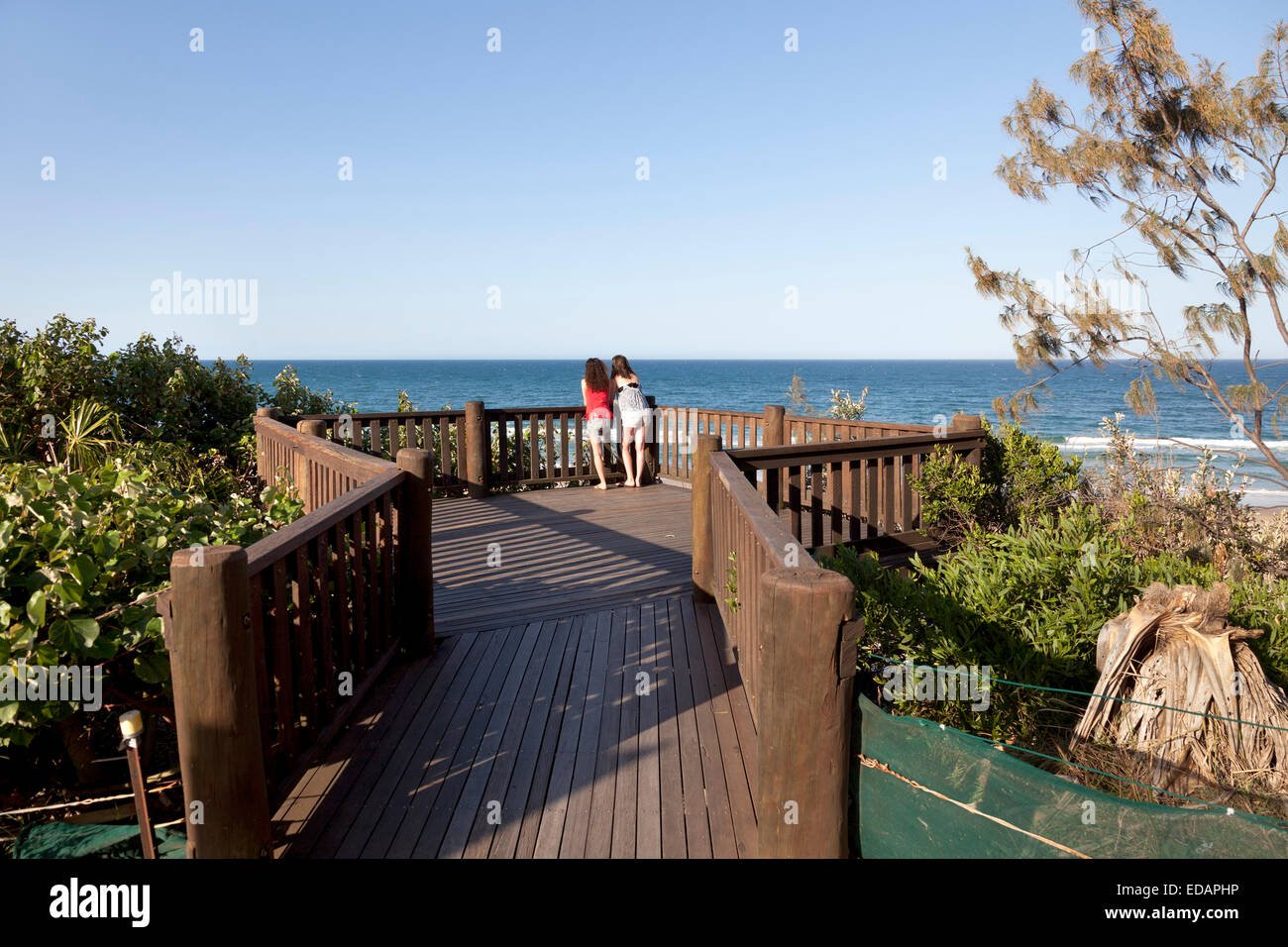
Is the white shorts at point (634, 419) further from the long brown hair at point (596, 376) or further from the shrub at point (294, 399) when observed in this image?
the shrub at point (294, 399)

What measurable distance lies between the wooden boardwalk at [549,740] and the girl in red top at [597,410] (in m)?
3.58

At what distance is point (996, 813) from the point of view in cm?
165

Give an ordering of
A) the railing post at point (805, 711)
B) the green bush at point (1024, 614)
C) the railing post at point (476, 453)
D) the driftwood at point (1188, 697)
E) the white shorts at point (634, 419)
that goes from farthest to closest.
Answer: the white shorts at point (634, 419), the railing post at point (476, 453), the green bush at point (1024, 614), the driftwood at point (1188, 697), the railing post at point (805, 711)

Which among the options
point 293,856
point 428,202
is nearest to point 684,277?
point 428,202

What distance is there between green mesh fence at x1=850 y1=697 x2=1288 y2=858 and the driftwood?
1.09m

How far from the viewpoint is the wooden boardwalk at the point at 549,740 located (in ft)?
7.48

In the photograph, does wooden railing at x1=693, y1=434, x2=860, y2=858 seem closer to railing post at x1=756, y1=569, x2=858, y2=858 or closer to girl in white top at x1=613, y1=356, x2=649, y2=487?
railing post at x1=756, y1=569, x2=858, y2=858

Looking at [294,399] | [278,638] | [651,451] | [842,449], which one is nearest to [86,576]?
[278,638]

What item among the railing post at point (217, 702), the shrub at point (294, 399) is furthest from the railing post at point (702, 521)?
the shrub at point (294, 399)

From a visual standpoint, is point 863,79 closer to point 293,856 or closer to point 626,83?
point 626,83

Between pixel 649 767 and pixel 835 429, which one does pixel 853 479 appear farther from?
pixel 649 767

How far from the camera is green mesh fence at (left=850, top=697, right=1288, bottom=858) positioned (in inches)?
→ 59.6

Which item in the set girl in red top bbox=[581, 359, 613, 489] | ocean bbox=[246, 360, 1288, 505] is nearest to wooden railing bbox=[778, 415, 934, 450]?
girl in red top bbox=[581, 359, 613, 489]
